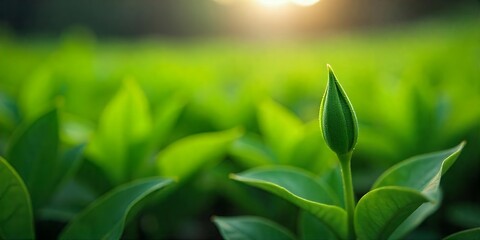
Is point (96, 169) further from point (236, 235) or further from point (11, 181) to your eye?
point (236, 235)

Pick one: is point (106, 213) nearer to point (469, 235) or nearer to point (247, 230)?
point (247, 230)

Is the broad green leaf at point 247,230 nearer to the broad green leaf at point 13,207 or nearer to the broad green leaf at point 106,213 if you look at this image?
the broad green leaf at point 106,213

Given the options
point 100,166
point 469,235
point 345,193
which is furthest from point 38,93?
point 469,235

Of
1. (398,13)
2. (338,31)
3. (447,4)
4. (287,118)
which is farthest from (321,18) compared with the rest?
(287,118)

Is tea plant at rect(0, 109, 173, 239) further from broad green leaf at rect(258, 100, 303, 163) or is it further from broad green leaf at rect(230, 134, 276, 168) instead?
broad green leaf at rect(258, 100, 303, 163)

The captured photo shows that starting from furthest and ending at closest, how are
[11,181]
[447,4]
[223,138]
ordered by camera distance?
[447,4] → [223,138] → [11,181]
